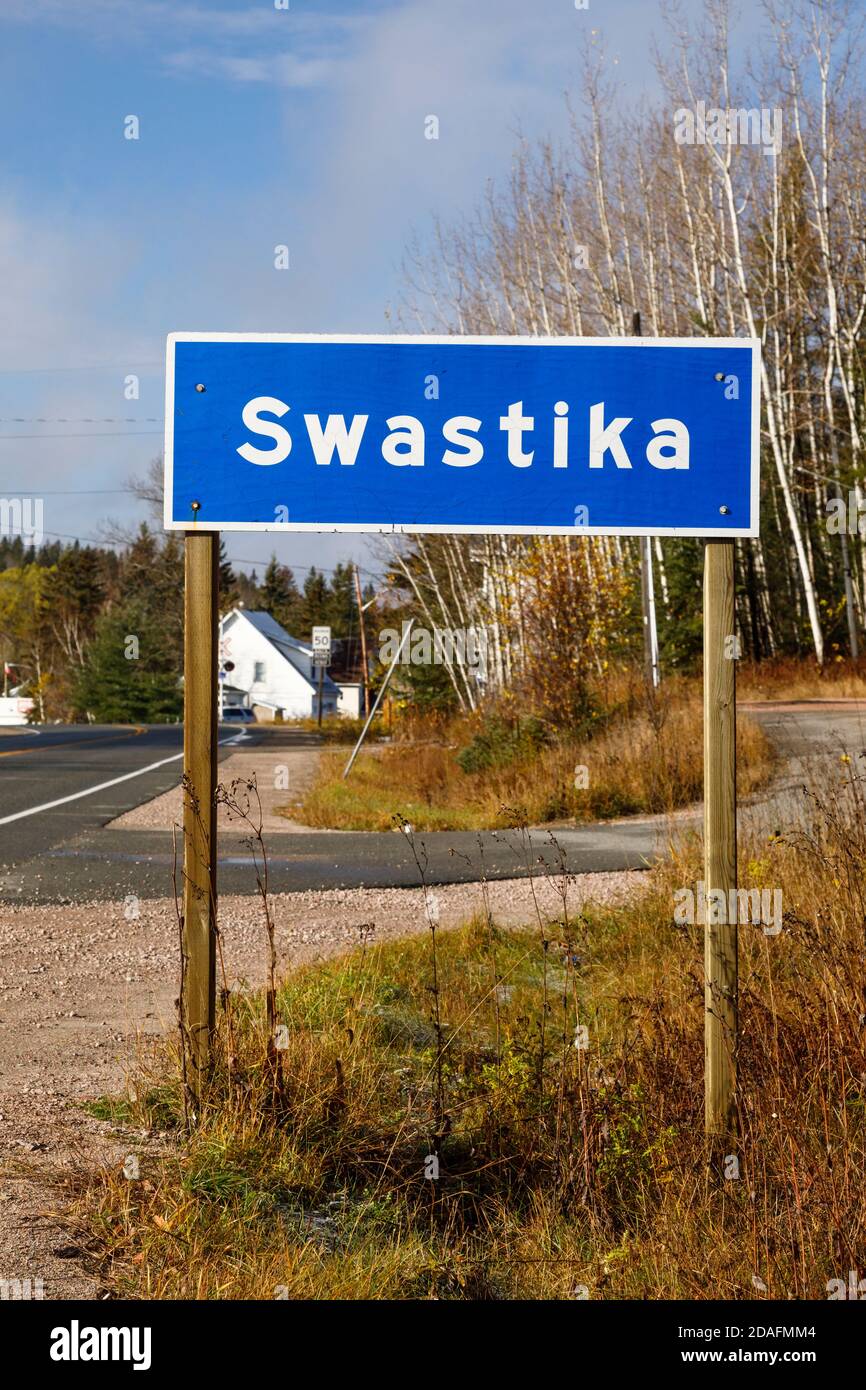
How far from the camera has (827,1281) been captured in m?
3.48

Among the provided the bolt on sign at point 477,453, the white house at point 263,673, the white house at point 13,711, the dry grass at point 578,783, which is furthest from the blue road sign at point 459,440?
the white house at point 263,673

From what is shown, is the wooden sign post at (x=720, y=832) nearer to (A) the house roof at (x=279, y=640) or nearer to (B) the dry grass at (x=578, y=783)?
(B) the dry grass at (x=578, y=783)

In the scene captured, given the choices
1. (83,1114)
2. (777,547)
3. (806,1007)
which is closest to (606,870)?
(806,1007)

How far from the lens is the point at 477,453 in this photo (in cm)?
411

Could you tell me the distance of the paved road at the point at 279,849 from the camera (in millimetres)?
10492

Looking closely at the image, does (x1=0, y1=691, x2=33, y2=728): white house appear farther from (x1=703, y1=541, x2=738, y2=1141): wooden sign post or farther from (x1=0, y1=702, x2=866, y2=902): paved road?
(x1=703, y1=541, x2=738, y2=1141): wooden sign post

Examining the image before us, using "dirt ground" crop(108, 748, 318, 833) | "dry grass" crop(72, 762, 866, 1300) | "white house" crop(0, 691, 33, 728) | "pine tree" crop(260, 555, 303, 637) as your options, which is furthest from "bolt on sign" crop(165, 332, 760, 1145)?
"pine tree" crop(260, 555, 303, 637)

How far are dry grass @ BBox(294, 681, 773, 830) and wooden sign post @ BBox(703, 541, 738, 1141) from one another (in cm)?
911

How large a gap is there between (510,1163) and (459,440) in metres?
2.19

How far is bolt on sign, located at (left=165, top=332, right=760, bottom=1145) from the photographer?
13.4 ft

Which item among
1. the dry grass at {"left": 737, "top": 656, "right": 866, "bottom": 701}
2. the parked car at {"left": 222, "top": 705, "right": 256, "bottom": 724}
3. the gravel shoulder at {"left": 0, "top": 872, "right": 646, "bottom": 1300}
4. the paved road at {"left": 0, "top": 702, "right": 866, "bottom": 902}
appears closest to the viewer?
the gravel shoulder at {"left": 0, "top": 872, "right": 646, "bottom": 1300}
